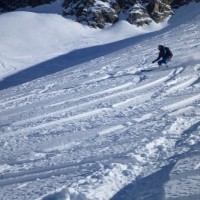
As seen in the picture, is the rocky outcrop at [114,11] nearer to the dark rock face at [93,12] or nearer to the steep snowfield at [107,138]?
the dark rock face at [93,12]

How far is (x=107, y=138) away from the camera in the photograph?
254 inches

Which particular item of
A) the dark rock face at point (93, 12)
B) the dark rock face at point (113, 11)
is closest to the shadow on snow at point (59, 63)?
the dark rock face at point (93, 12)

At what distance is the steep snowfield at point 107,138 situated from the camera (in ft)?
15.1

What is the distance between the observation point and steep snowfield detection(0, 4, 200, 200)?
4609 millimetres

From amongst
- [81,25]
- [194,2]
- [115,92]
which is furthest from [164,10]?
[115,92]

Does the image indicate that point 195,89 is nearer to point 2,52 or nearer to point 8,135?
point 8,135

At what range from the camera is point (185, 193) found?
13.8 ft

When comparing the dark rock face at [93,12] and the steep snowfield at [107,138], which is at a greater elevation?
the dark rock face at [93,12]

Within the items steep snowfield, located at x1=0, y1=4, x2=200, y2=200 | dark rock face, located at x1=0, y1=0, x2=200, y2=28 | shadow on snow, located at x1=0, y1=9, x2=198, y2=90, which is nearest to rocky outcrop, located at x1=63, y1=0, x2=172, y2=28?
dark rock face, located at x1=0, y1=0, x2=200, y2=28

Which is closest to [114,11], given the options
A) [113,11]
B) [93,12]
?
[113,11]

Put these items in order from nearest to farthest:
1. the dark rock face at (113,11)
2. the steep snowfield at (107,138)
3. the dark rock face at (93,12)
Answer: the steep snowfield at (107,138) → the dark rock face at (93,12) → the dark rock face at (113,11)

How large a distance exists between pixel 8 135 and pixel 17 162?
1900 mm

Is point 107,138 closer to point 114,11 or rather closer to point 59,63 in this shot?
point 59,63

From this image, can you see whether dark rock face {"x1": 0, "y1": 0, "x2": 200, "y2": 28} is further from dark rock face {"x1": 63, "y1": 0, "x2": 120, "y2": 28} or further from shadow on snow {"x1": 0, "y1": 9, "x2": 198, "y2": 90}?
shadow on snow {"x1": 0, "y1": 9, "x2": 198, "y2": 90}
